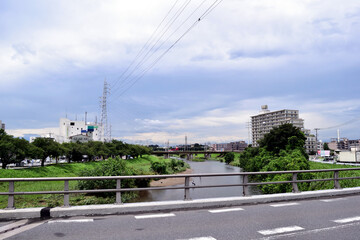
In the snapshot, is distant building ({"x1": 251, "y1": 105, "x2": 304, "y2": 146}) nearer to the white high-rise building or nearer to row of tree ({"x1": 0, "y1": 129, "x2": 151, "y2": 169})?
row of tree ({"x1": 0, "y1": 129, "x2": 151, "y2": 169})

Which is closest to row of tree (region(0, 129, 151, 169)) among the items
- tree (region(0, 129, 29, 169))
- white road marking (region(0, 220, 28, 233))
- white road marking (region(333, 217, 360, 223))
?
tree (region(0, 129, 29, 169))

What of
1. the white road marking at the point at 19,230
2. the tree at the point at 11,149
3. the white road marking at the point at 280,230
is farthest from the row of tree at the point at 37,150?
the white road marking at the point at 280,230

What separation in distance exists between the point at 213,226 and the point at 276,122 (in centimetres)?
16326

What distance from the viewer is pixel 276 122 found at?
15925 centimetres

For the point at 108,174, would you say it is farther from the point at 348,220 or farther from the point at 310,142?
the point at 310,142

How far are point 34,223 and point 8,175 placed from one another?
37.3 meters

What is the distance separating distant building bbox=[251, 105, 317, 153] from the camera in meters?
150

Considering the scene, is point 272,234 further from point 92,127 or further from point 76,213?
point 92,127

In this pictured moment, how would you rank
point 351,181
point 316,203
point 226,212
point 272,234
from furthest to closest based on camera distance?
point 351,181 < point 316,203 < point 226,212 < point 272,234

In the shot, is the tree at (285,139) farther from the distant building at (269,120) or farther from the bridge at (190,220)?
the distant building at (269,120)

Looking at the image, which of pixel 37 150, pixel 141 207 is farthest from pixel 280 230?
pixel 37 150

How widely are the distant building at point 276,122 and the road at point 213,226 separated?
5271 inches

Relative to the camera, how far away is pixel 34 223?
21.0ft

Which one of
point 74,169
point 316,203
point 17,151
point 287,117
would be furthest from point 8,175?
point 287,117
